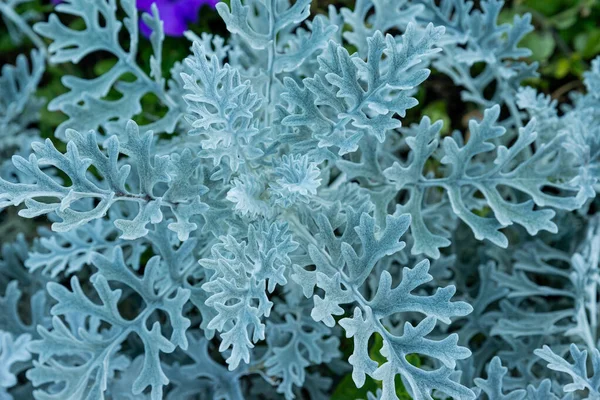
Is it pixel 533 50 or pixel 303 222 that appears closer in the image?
pixel 303 222

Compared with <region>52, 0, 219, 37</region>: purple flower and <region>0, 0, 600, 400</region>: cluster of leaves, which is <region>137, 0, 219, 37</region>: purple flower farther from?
<region>0, 0, 600, 400</region>: cluster of leaves

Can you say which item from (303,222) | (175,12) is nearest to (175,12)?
(175,12)

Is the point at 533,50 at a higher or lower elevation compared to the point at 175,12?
lower

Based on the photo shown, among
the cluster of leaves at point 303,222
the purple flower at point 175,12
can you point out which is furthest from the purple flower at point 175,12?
the cluster of leaves at point 303,222

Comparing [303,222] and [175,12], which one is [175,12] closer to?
[175,12]

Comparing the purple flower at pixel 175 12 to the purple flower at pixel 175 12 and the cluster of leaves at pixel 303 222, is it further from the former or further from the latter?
the cluster of leaves at pixel 303 222

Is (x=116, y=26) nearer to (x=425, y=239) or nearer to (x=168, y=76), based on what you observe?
(x=168, y=76)

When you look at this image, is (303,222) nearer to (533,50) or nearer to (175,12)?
(175,12)
